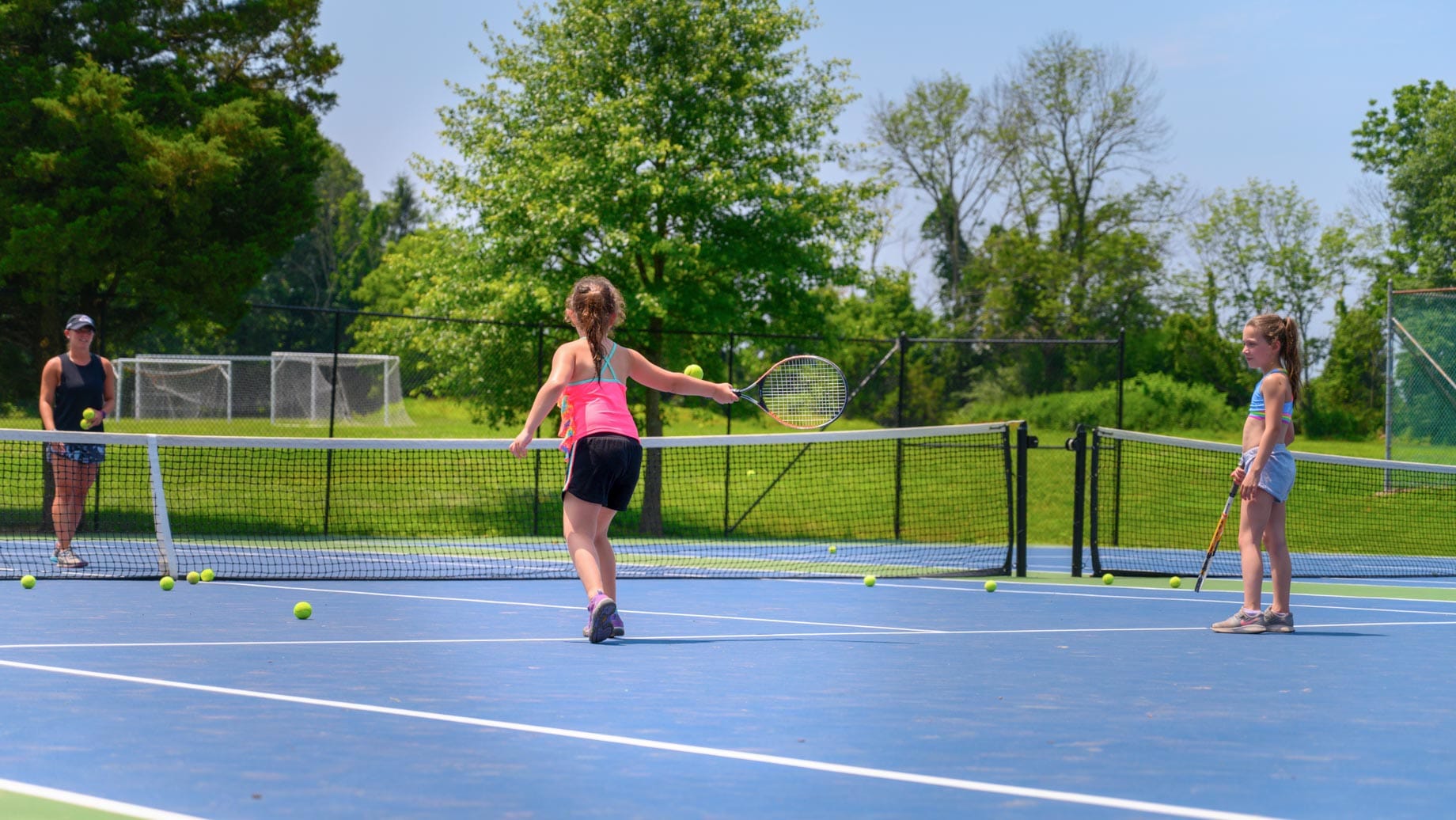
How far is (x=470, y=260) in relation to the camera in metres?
20.2

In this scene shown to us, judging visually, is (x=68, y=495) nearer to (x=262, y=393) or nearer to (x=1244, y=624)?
(x=1244, y=624)

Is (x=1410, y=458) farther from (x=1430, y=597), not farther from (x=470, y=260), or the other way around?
(x=470, y=260)

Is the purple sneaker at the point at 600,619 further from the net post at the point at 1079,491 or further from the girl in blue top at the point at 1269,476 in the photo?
the net post at the point at 1079,491

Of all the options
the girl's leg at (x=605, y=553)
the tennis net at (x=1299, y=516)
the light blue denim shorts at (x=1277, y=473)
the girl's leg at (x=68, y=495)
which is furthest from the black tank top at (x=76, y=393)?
the light blue denim shorts at (x=1277, y=473)

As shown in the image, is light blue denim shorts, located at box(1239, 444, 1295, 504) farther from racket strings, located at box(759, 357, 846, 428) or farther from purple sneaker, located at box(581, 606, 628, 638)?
purple sneaker, located at box(581, 606, 628, 638)

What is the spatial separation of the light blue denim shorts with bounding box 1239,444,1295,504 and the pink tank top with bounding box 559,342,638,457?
3235 mm

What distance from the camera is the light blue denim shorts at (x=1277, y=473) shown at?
7406 millimetres

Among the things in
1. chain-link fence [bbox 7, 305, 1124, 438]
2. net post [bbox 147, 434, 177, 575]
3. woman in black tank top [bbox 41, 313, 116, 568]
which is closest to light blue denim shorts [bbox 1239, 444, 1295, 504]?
chain-link fence [bbox 7, 305, 1124, 438]

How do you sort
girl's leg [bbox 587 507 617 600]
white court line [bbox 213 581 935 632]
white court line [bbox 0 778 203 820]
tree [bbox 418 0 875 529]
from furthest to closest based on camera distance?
1. tree [bbox 418 0 875 529]
2. white court line [bbox 213 581 935 632]
3. girl's leg [bbox 587 507 617 600]
4. white court line [bbox 0 778 203 820]

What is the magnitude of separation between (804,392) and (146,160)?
31.0ft

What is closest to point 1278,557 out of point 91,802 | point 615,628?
point 615,628

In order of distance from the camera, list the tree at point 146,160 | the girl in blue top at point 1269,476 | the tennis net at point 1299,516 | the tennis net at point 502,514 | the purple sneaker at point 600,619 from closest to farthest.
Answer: the purple sneaker at point 600,619, the girl in blue top at point 1269,476, the tennis net at point 502,514, the tennis net at point 1299,516, the tree at point 146,160

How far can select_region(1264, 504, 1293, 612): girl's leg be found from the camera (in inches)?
295

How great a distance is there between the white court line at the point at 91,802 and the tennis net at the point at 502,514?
6.26 m
